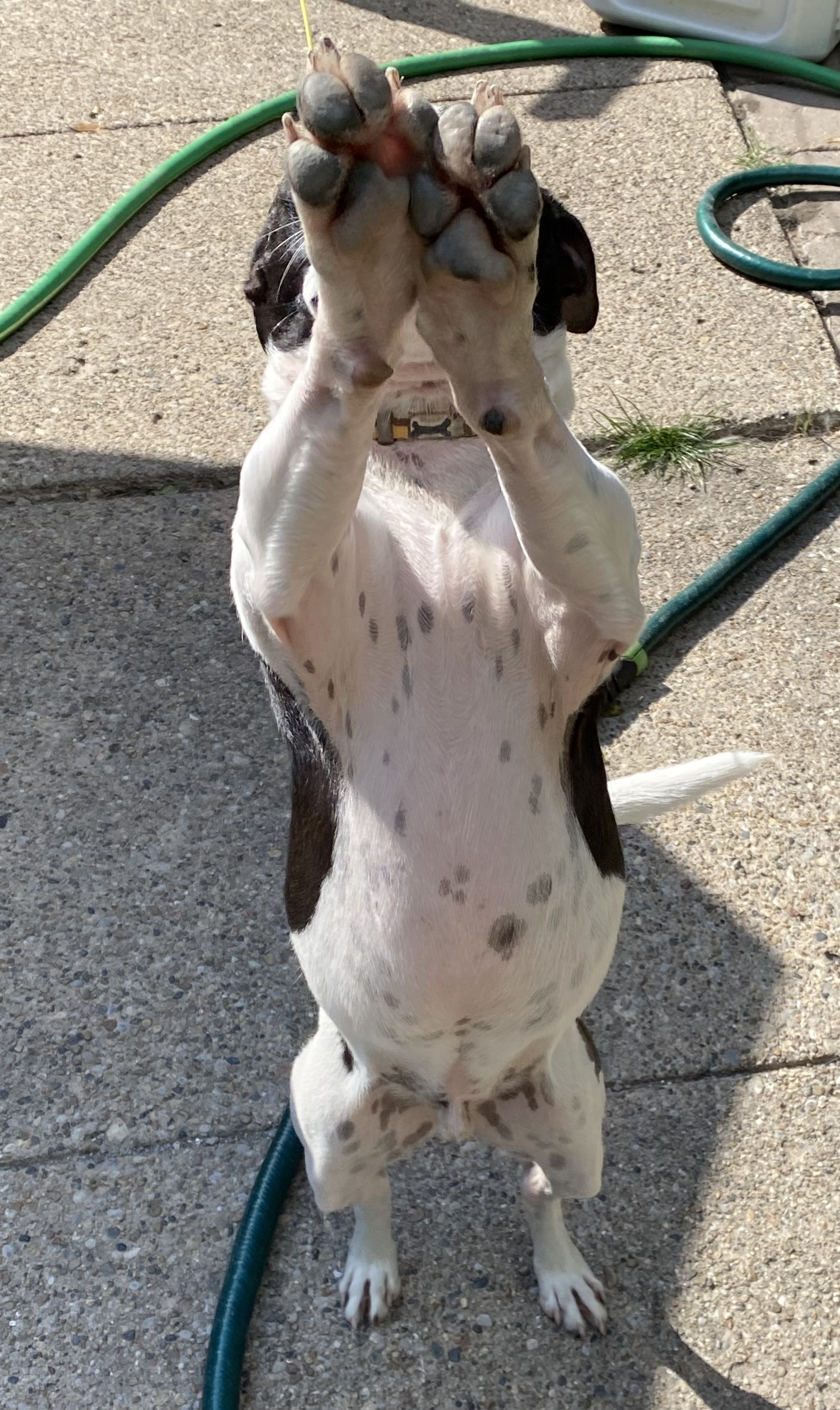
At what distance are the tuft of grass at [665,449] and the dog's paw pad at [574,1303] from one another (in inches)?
97.2

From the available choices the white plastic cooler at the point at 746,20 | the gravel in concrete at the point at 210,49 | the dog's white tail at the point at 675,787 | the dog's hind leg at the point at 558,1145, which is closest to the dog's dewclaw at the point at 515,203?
the dog's hind leg at the point at 558,1145

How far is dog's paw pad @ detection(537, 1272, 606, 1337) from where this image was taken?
8.40ft

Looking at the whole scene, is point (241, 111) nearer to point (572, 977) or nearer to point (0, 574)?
point (0, 574)

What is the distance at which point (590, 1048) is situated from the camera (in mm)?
2447

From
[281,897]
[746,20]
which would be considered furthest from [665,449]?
[746,20]

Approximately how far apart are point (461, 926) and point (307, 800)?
1.12 feet

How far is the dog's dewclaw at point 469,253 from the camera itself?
139 centimetres

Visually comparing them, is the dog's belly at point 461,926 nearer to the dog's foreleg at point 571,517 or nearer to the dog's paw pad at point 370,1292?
the dog's foreleg at point 571,517

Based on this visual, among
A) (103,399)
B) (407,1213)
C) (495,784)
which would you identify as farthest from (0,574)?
(495,784)

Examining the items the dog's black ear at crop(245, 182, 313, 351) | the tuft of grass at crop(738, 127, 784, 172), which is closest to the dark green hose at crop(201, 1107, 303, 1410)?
the dog's black ear at crop(245, 182, 313, 351)

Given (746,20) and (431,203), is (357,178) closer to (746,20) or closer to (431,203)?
(431,203)

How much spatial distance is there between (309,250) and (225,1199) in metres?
2.01

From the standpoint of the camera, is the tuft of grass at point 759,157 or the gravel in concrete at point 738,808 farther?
the tuft of grass at point 759,157

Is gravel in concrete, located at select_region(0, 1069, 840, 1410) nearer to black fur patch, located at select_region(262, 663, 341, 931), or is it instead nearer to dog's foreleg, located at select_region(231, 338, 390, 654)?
black fur patch, located at select_region(262, 663, 341, 931)
